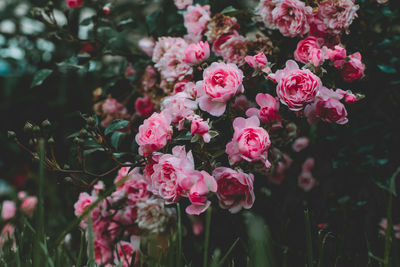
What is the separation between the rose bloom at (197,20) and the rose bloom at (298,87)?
14.0 inches

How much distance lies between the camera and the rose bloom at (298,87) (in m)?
0.82

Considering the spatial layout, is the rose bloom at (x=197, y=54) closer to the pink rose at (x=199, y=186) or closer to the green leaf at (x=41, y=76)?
the pink rose at (x=199, y=186)

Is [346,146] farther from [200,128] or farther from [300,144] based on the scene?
[200,128]

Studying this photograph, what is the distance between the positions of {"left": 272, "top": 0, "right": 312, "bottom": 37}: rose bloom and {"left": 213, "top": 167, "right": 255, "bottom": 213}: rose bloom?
411 mm

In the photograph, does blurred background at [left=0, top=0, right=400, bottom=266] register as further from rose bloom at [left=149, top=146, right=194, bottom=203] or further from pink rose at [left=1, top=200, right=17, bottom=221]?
pink rose at [left=1, top=200, right=17, bottom=221]

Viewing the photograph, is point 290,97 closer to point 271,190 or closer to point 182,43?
point 182,43

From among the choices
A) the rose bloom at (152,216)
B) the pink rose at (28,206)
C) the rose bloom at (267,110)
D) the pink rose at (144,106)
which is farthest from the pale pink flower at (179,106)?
the pink rose at (28,206)

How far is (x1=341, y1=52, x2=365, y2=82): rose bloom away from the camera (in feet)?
3.08

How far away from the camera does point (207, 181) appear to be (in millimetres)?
791

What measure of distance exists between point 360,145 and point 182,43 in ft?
2.23

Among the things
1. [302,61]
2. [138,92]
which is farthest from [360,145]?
[138,92]

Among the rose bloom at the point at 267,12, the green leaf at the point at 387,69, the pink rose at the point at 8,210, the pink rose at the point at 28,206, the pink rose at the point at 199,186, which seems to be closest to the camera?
the pink rose at the point at 199,186

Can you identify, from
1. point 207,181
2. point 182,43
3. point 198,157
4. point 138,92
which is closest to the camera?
point 207,181

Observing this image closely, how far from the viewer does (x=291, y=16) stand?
3.26 ft
